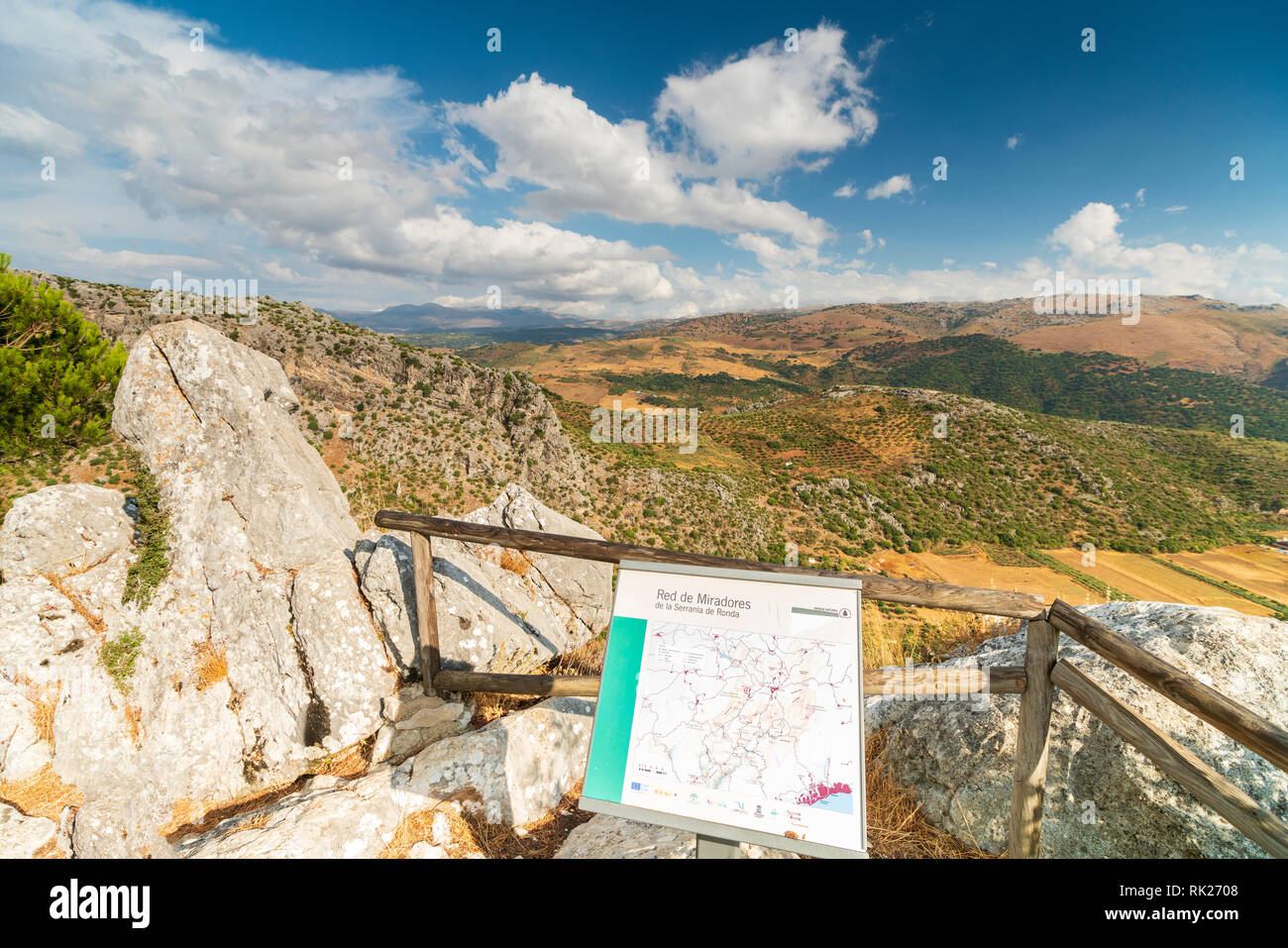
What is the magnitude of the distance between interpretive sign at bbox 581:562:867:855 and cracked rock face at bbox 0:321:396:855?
3.79m

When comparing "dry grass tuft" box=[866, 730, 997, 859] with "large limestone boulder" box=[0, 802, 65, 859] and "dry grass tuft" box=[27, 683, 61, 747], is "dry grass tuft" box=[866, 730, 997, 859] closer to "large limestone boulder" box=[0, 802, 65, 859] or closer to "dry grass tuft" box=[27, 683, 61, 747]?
"large limestone boulder" box=[0, 802, 65, 859]

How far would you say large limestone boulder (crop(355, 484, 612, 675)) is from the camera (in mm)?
5523

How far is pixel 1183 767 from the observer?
2771 mm

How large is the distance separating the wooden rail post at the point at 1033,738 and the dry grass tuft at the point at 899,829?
549 mm

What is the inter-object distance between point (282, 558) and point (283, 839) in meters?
3.22

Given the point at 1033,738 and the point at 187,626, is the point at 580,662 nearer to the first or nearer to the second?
the point at 187,626

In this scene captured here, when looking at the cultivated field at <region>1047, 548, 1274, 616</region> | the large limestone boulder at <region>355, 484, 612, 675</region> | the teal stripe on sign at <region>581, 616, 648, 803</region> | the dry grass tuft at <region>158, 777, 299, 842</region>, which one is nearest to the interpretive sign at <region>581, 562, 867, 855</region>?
the teal stripe on sign at <region>581, 616, 648, 803</region>

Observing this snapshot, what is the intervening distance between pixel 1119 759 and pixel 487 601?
20.2ft

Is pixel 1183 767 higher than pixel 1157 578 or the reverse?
higher

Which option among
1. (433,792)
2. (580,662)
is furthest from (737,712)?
(580,662)

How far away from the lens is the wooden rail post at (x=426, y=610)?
498 centimetres
